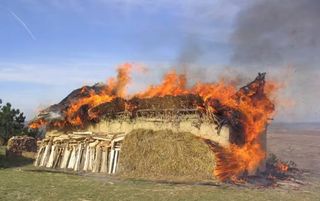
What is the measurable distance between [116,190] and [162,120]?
5.43 m

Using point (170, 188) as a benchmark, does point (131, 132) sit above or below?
above

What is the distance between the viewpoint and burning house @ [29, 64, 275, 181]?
17656 mm

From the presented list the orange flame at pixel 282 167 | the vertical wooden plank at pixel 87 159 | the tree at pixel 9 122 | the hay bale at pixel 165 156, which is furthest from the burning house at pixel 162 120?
the tree at pixel 9 122

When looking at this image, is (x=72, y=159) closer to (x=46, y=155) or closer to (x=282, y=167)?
(x=46, y=155)

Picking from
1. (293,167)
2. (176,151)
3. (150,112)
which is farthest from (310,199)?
(293,167)

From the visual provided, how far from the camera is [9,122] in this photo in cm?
3164

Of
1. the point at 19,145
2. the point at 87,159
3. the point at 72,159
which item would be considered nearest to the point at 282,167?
the point at 87,159

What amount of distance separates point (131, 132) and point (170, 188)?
193 inches

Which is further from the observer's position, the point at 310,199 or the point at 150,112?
the point at 150,112

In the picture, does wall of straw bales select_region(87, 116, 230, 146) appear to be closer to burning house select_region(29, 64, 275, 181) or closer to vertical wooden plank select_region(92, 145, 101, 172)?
burning house select_region(29, 64, 275, 181)

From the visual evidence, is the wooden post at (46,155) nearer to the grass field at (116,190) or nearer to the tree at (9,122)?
the grass field at (116,190)

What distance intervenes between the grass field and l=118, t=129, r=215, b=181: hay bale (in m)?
1.35

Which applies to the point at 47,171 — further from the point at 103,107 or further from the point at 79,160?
the point at 103,107

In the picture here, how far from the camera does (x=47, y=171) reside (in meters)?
19.3
